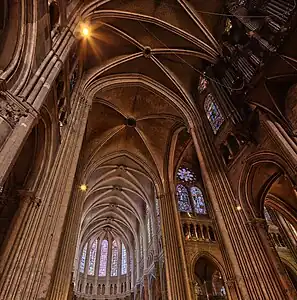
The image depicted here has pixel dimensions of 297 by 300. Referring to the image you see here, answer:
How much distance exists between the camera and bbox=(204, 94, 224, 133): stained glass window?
1123 centimetres

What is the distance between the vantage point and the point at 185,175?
62.7 feet

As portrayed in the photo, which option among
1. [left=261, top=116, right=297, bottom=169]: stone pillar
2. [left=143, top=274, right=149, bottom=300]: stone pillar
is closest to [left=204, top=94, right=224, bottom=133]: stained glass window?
[left=261, top=116, right=297, bottom=169]: stone pillar

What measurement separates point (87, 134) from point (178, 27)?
320 inches

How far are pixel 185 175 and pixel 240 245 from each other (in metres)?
11.2

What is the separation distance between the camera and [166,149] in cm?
1734

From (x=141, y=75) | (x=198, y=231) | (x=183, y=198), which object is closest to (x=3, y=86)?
(x=141, y=75)

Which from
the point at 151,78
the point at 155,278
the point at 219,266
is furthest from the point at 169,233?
the point at 151,78

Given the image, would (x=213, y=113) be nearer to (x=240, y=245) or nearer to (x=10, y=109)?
(x=240, y=245)

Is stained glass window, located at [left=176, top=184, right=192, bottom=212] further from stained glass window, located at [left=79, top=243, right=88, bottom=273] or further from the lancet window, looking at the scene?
stained glass window, located at [left=79, top=243, right=88, bottom=273]

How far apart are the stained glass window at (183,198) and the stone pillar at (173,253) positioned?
67.3 inches

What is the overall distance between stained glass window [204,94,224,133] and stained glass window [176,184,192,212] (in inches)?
294

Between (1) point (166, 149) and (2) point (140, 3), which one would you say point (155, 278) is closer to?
(1) point (166, 149)

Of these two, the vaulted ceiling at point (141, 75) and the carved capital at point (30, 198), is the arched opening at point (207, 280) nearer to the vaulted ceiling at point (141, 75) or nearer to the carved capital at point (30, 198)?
the vaulted ceiling at point (141, 75)

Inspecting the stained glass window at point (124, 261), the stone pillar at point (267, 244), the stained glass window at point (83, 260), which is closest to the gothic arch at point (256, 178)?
the stone pillar at point (267, 244)
